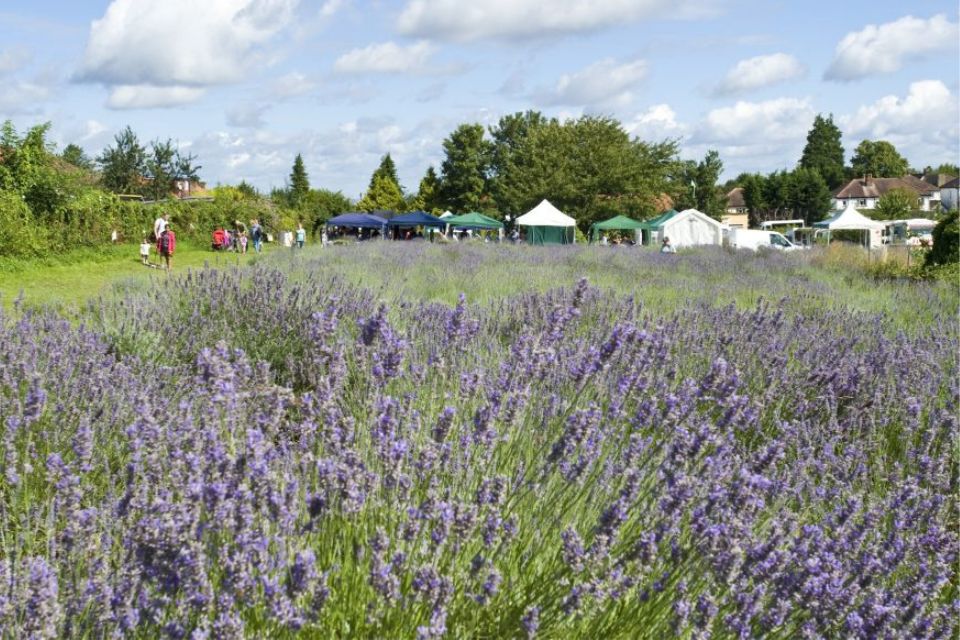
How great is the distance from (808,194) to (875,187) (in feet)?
64.9

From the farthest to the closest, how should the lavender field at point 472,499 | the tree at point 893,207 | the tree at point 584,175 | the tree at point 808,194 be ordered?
the tree at point 808,194, the tree at point 893,207, the tree at point 584,175, the lavender field at point 472,499

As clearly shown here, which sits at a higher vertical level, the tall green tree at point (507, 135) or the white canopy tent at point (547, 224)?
the tall green tree at point (507, 135)

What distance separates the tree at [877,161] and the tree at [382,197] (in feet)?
168

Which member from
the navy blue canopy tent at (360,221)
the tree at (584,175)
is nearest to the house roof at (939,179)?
the tree at (584,175)

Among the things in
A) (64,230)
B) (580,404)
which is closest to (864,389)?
(580,404)

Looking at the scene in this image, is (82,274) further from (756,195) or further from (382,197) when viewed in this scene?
(756,195)

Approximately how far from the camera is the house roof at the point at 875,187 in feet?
268

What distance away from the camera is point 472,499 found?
2.16 meters

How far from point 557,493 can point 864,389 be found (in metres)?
2.52

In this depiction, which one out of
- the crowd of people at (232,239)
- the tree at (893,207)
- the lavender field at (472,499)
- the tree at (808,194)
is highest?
the tree at (808,194)

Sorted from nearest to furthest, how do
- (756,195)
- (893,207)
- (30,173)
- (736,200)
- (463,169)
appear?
(30,173)
(463,169)
(893,207)
(756,195)
(736,200)

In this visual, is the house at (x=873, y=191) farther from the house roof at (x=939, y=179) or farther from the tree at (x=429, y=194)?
the tree at (x=429, y=194)

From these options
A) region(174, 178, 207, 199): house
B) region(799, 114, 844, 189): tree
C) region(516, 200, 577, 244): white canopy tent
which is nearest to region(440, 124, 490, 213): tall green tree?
region(174, 178, 207, 199): house

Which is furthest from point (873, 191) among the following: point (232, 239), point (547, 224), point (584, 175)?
point (232, 239)
